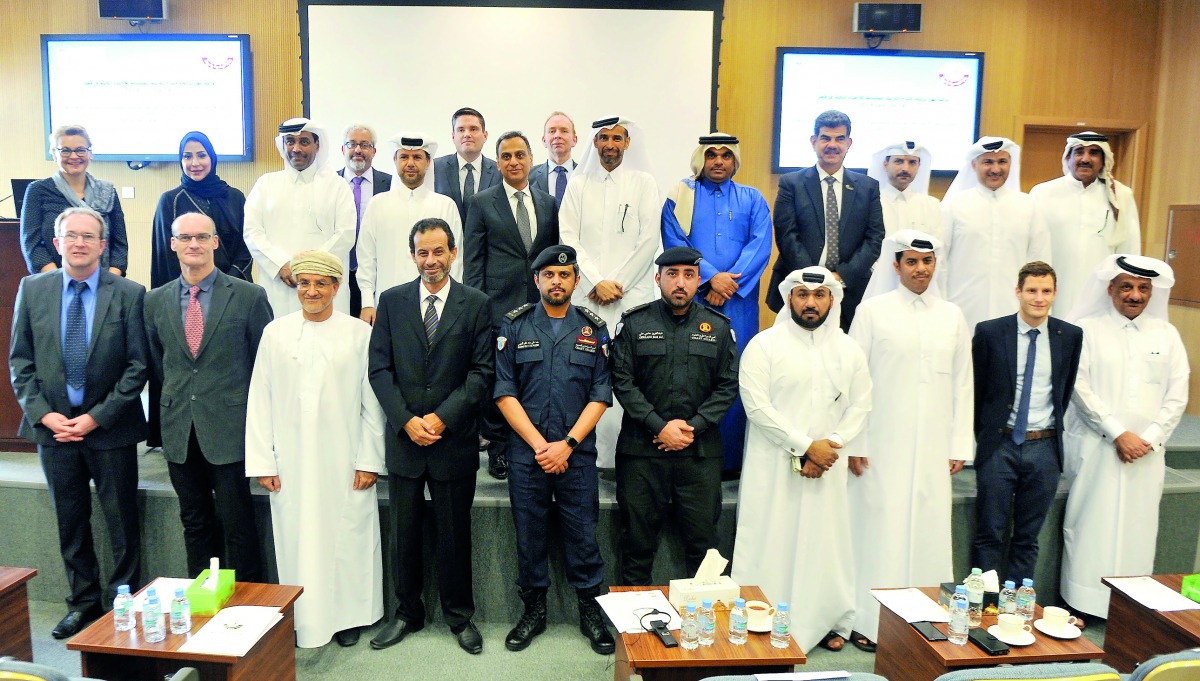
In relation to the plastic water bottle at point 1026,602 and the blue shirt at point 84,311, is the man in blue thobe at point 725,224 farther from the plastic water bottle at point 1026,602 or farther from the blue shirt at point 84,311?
the blue shirt at point 84,311

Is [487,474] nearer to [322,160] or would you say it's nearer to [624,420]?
[624,420]

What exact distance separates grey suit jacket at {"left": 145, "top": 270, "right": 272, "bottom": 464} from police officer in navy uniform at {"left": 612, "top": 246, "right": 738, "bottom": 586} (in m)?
1.71

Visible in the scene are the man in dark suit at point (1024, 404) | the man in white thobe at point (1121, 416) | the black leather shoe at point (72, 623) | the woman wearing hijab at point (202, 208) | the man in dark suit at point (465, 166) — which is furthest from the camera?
the man in dark suit at point (465, 166)

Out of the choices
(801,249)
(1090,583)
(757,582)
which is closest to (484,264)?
(801,249)

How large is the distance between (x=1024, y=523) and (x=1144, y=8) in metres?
5.60

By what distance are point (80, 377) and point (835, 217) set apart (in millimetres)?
3826

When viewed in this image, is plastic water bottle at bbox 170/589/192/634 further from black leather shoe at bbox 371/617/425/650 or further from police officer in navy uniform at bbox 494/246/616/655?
police officer in navy uniform at bbox 494/246/616/655

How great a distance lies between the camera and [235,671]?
2.69 meters

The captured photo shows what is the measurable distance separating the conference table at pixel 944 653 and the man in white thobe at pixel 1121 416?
145cm

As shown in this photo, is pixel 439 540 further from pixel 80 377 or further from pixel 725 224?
pixel 725 224

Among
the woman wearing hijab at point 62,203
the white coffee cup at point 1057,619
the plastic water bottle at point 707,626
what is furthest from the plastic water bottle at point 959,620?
the woman wearing hijab at point 62,203

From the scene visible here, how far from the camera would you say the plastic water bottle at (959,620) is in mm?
2875

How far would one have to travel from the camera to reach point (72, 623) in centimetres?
395

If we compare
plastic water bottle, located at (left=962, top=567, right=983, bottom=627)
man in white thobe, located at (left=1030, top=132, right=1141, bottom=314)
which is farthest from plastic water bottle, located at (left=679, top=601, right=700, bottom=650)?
man in white thobe, located at (left=1030, top=132, right=1141, bottom=314)
